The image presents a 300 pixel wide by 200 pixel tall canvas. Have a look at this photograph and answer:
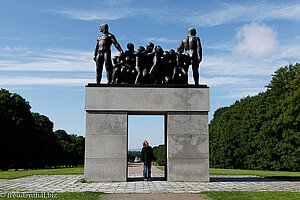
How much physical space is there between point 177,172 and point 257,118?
2797cm

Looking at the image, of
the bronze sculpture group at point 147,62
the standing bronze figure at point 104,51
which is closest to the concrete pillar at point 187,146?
the bronze sculpture group at point 147,62

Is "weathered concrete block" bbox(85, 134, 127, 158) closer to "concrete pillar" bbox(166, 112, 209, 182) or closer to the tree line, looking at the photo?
"concrete pillar" bbox(166, 112, 209, 182)

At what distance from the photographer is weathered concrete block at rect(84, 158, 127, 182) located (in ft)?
44.0

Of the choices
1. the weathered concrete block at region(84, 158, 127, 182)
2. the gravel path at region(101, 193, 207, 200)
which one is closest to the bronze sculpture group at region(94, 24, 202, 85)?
the weathered concrete block at region(84, 158, 127, 182)

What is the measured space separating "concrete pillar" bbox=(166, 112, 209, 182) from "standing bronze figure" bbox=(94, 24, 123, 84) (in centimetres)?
359

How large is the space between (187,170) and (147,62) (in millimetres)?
5281

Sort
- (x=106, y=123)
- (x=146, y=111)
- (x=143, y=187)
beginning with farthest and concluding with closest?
(x=146, y=111), (x=106, y=123), (x=143, y=187)

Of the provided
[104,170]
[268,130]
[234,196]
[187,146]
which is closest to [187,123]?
[187,146]

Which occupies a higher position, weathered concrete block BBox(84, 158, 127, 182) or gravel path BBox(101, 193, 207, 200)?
weathered concrete block BBox(84, 158, 127, 182)

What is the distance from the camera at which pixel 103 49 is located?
14.6 meters

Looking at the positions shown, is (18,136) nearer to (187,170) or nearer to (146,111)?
(146,111)

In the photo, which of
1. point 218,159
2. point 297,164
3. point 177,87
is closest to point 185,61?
point 177,87

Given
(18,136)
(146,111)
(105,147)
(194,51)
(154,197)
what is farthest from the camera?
(18,136)

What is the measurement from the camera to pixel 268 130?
111 feet
